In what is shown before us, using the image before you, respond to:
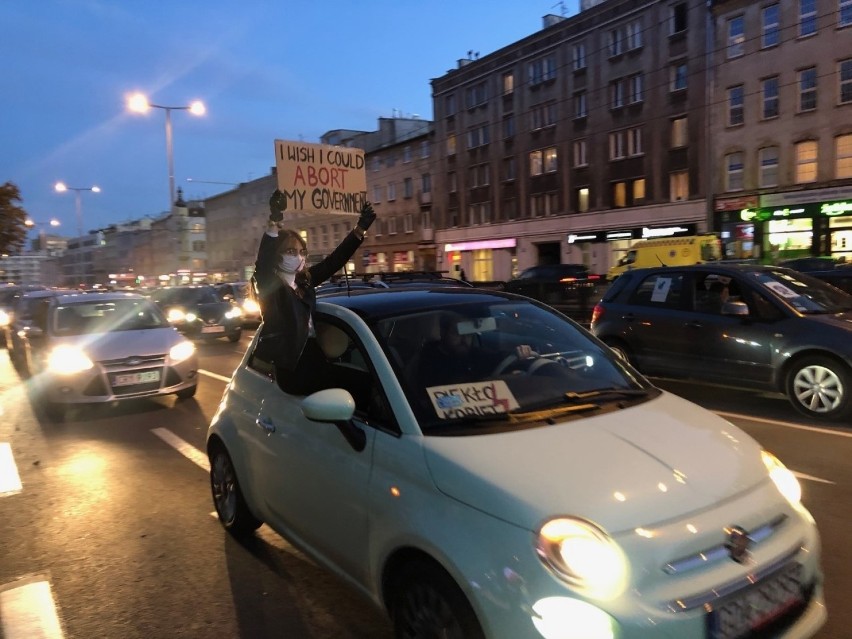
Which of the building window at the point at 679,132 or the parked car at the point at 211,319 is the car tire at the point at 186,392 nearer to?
the parked car at the point at 211,319

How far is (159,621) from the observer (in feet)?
11.3

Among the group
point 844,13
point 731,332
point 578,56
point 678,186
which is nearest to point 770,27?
point 844,13

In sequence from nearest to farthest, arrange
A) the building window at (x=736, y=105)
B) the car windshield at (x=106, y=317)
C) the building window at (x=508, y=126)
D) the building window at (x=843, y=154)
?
1. the car windshield at (x=106, y=317)
2. the building window at (x=843, y=154)
3. the building window at (x=736, y=105)
4. the building window at (x=508, y=126)

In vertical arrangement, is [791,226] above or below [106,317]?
above

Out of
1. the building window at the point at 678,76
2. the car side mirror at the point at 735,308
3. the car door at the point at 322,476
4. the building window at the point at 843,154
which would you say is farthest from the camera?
the building window at the point at 678,76

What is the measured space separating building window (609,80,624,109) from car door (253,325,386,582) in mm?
37146

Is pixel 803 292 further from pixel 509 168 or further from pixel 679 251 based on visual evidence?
pixel 509 168

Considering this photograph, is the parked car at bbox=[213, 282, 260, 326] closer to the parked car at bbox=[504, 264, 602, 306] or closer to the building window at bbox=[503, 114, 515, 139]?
the parked car at bbox=[504, 264, 602, 306]

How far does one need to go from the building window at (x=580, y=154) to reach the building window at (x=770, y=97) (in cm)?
1058

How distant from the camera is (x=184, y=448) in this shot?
6918mm

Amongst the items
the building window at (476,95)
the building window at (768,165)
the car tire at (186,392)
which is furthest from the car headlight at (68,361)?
the building window at (476,95)

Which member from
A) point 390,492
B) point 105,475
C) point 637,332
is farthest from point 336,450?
point 637,332

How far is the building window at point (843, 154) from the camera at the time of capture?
28.0m

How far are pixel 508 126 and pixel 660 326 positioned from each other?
38437mm
